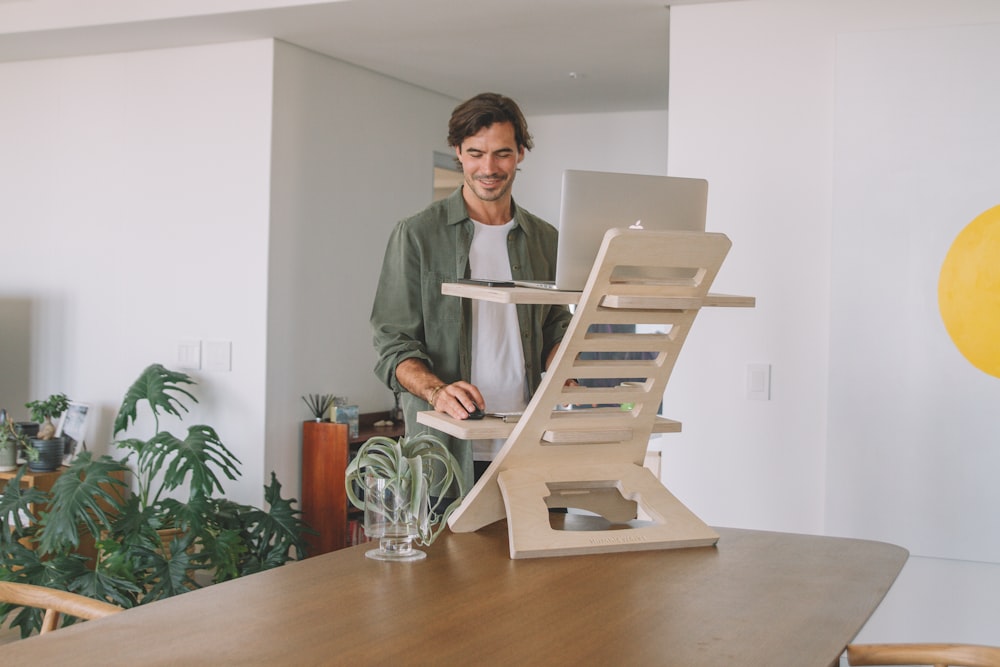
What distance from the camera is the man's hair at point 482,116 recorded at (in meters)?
2.37

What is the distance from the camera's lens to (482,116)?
2.37m

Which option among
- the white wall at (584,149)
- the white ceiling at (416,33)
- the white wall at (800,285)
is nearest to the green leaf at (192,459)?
the white ceiling at (416,33)

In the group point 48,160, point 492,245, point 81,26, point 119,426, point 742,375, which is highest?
point 81,26

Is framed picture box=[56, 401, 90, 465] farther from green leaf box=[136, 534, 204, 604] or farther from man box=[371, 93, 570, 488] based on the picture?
man box=[371, 93, 570, 488]

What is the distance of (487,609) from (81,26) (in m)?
3.73

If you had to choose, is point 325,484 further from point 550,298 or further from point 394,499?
point 550,298

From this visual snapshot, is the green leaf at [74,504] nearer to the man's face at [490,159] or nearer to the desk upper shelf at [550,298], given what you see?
the man's face at [490,159]

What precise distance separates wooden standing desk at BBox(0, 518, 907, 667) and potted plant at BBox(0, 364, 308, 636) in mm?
2214

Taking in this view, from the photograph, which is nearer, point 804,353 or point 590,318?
point 590,318

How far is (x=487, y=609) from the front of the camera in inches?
62.4

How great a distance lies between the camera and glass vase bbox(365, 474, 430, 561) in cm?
187

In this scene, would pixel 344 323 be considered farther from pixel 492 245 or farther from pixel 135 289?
pixel 492 245

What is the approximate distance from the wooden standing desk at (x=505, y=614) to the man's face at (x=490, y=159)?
84 cm

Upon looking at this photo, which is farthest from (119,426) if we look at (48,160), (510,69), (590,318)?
(590,318)
